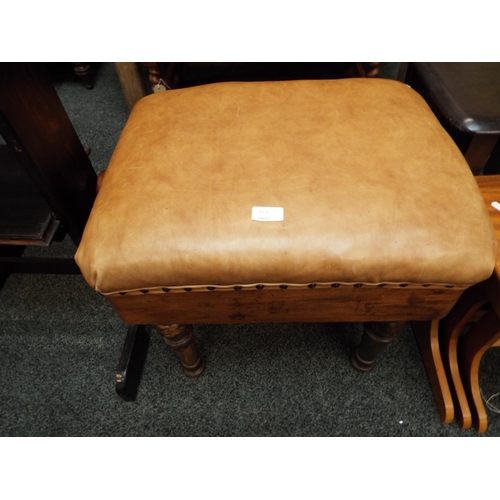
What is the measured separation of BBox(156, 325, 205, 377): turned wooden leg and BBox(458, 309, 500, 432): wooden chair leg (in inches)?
24.4

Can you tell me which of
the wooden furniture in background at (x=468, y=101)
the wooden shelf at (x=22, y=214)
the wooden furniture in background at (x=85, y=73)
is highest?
the wooden furniture in background at (x=468, y=101)

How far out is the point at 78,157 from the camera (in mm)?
945

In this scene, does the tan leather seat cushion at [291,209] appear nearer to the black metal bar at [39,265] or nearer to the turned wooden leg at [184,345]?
the turned wooden leg at [184,345]

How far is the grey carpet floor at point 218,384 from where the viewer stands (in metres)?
0.92

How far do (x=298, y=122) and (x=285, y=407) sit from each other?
0.64 m

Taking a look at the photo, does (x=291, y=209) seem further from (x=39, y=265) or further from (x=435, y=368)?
(x=39, y=265)

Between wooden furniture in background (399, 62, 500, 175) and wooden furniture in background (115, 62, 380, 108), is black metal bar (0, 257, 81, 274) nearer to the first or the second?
wooden furniture in background (115, 62, 380, 108)

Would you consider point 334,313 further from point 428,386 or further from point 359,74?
point 359,74

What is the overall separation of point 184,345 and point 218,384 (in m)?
0.19

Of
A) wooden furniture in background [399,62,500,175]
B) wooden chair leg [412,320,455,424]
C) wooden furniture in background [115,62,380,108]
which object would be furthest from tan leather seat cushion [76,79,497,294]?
wooden furniture in background [115,62,380,108]

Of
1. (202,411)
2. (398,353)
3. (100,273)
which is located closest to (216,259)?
(100,273)

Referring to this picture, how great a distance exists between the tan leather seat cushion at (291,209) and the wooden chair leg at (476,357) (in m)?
0.30

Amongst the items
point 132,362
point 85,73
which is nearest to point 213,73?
point 85,73

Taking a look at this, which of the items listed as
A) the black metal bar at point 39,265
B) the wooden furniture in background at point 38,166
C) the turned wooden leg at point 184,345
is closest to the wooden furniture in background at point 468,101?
the turned wooden leg at point 184,345
